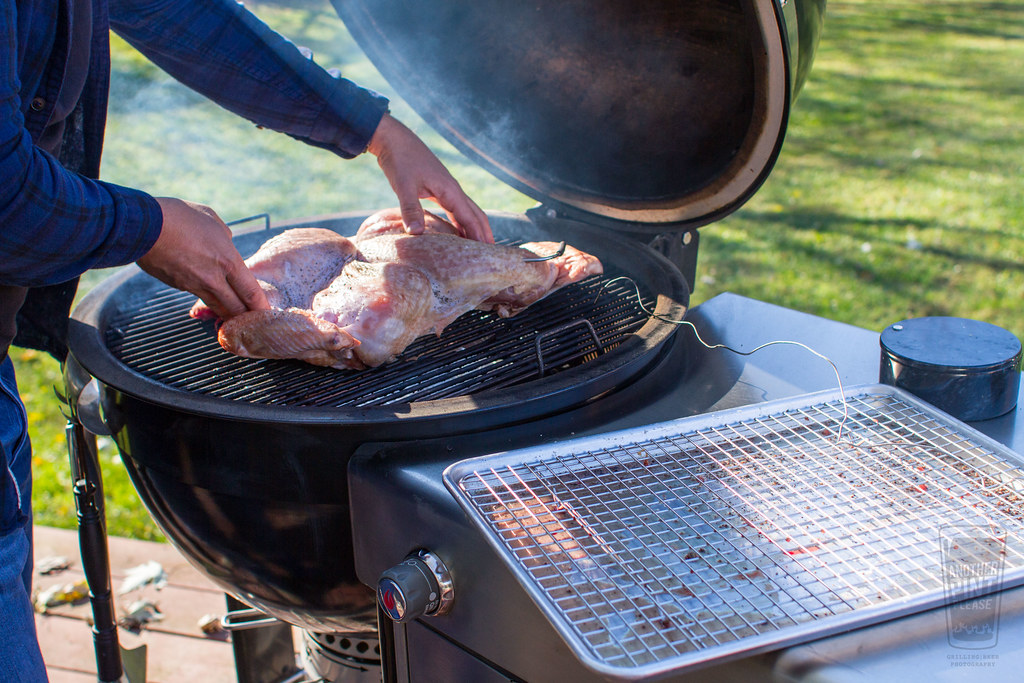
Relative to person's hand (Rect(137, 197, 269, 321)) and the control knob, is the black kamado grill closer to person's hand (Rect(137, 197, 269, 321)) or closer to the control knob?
the control knob

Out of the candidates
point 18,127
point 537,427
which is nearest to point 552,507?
point 537,427

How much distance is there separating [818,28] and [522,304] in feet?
3.15

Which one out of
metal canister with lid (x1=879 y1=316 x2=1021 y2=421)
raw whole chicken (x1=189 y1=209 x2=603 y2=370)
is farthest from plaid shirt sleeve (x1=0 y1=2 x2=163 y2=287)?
metal canister with lid (x1=879 y1=316 x2=1021 y2=421)

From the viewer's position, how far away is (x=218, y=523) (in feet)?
5.81

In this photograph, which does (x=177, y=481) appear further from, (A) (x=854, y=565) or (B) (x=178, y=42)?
(A) (x=854, y=565)

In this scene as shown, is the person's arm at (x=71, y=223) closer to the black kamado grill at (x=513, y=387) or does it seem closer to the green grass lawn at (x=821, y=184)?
the black kamado grill at (x=513, y=387)

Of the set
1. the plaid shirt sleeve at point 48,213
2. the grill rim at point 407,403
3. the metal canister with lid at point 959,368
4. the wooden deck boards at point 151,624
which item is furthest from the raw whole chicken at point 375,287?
the wooden deck boards at point 151,624

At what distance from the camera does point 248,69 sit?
2.25 meters

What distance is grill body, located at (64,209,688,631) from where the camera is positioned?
1.60 metres

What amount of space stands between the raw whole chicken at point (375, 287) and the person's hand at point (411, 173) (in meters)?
0.08

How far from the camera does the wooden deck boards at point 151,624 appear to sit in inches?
110

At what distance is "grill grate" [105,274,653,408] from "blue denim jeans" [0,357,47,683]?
36 centimetres

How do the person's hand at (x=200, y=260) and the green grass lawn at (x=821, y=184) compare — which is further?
the green grass lawn at (x=821, y=184)

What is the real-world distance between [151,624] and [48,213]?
76.6 inches
